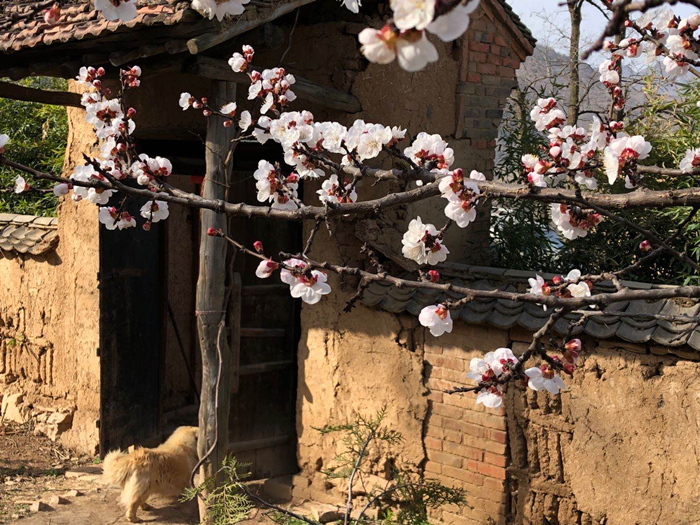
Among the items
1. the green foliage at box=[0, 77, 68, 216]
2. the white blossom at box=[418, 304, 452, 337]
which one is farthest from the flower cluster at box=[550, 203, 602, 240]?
the green foliage at box=[0, 77, 68, 216]

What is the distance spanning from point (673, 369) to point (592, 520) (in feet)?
3.63

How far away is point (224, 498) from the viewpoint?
4941mm

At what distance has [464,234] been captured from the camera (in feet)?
20.7

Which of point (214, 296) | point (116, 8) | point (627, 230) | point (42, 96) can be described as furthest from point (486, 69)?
point (116, 8)

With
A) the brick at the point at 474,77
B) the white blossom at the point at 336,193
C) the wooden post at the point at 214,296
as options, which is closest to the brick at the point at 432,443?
the wooden post at the point at 214,296

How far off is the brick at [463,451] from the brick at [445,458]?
33 mm

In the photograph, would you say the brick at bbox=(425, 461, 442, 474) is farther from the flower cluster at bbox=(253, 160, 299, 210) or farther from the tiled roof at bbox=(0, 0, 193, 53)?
the tiled roof at bbox=(0, 0, 193, 53)

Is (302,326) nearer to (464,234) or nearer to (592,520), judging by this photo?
(464,234)

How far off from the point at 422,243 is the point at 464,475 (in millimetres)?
3091

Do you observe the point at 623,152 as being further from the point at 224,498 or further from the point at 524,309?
the point at 224,498

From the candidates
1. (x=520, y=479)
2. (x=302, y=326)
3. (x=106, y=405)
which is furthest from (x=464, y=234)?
(x=106, y=405)

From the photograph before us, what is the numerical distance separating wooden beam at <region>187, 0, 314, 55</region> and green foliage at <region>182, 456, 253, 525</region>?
8.00 ft

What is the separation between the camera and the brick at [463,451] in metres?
5.30

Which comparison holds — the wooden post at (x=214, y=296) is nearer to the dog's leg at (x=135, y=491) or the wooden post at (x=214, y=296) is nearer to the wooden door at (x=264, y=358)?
the dog's leg at (x=135, y=491)
